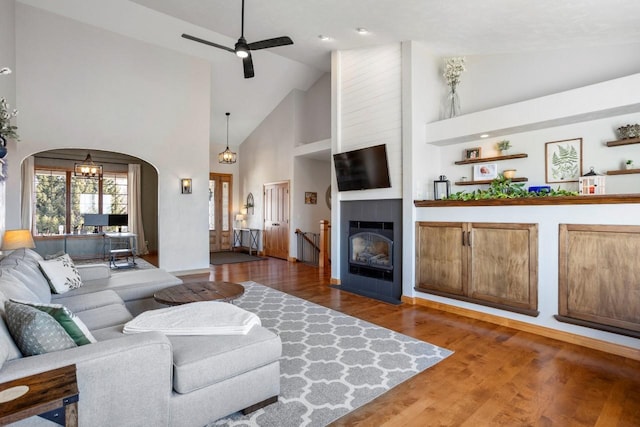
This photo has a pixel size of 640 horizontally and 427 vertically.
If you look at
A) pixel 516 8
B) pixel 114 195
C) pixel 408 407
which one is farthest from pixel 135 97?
pixel 408 407

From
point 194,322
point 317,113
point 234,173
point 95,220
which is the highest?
point 317,113

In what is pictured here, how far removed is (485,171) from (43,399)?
4.81 m

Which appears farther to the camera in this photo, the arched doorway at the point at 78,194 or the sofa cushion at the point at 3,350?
the arched doorway at the point at 78,194

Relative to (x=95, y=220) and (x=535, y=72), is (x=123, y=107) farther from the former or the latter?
(x=535, y=72)

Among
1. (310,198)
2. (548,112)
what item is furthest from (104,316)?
(310,198)

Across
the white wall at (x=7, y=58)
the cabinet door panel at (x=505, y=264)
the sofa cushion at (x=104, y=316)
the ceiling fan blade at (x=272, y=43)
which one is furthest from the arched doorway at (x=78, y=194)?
the cabinet door panel at (x=505, y=264)

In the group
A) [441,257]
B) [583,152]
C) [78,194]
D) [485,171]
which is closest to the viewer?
[583,152]

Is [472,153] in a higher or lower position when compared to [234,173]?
lower

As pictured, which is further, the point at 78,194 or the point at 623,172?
the point at 78,194

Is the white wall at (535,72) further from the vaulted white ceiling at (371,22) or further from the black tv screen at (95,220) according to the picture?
the black tv screen at (95,220)

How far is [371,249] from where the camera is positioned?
5.16 meters

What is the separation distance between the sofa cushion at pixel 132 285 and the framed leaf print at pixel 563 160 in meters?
4.52

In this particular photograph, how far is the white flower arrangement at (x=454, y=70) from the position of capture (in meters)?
4.56

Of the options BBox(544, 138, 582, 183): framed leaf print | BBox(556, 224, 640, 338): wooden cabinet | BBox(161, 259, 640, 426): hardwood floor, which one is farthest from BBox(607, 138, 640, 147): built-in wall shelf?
BBox(161, 259, 640, 426): hardwood floor
